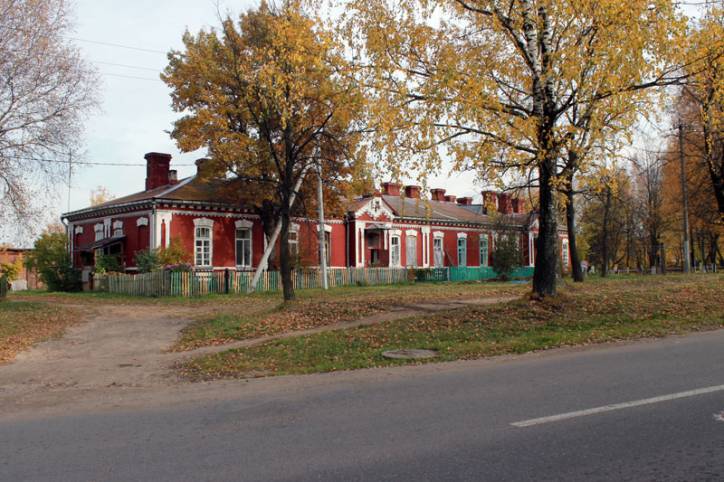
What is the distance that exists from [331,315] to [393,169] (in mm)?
4716

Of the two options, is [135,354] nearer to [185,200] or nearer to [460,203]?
[185,200]

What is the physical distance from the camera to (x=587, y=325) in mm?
13719

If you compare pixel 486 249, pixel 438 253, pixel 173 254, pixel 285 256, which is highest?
pixel 486 249

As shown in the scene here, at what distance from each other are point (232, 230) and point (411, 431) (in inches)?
1159

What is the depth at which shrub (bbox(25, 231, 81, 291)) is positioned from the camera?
33312 mm

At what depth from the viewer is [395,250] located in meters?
42.1

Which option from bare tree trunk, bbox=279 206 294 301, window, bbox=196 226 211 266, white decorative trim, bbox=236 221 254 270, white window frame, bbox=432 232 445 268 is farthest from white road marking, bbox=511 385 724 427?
white window frame, bbox=432 232 445 268

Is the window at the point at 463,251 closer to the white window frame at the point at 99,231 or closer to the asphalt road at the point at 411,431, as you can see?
the white window frame at the point at 99,231

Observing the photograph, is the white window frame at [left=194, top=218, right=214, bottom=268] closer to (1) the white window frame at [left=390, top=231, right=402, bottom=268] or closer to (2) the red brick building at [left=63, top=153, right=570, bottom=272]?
(2) the red brick building at [left=63, top=153, right=570, bottom=272]

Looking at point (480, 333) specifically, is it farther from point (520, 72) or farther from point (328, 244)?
point (328, 244)

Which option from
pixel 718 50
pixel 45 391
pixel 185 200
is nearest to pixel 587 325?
pixel 718 50

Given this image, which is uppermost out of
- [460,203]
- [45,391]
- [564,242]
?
[460,203]

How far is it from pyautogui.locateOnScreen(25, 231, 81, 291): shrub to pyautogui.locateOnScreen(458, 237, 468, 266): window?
87.2ft

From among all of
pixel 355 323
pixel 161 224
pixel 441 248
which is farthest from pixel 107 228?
pixel 355 323
